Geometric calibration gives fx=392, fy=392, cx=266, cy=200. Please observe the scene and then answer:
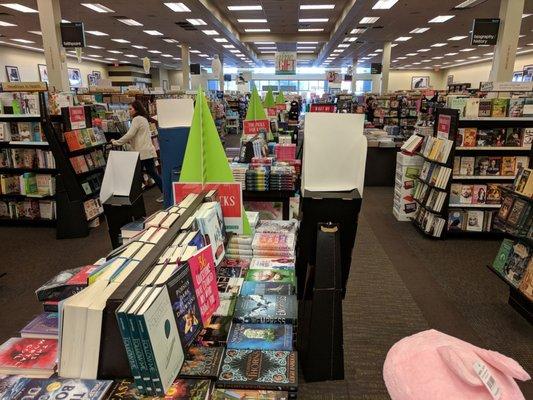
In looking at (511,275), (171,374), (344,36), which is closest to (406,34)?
(344,36)

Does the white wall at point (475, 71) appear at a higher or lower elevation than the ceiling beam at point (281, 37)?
lower

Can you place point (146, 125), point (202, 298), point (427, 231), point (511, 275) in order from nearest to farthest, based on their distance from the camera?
point (202, 298) < point (511, 275) < point (427, 231) < point (146, 125)

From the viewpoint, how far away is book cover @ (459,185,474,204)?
5453 millimetres

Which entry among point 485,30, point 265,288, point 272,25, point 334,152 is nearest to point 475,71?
point 272,25

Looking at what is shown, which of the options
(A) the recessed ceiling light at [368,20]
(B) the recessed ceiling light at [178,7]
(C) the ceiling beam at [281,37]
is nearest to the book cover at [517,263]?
(B) the recessed ceiling light at [178,7]

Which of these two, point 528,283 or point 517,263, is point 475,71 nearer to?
point 517,263

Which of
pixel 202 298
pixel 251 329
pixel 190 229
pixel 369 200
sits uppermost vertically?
pixel 190 229

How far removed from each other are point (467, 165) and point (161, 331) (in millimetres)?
5331

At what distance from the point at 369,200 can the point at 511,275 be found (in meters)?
4.06

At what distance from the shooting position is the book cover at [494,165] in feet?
17.9

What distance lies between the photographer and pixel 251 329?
170cm

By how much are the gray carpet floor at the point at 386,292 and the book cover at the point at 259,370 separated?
123 cm

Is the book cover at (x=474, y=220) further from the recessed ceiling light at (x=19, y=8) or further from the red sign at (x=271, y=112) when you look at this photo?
the recessed ceiling light at (x=19, y=8)

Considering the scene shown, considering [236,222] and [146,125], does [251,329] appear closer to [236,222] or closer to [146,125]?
[236,222]
